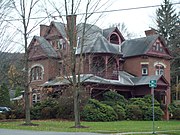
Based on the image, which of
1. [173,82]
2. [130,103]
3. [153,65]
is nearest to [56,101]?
[130,103]

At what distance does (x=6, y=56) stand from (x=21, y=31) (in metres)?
5.67

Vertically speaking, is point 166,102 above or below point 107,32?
below

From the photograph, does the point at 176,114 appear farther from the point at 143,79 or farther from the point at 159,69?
the point at 159,69

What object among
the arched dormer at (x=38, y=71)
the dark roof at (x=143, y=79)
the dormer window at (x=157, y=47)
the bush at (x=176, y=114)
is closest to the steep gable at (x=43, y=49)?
the arched dormer at (x=38, y=71)

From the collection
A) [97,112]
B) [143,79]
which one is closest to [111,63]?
[143,79]

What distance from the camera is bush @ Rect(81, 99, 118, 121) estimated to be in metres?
40.4

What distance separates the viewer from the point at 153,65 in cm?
5462

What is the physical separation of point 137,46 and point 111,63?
258 inches

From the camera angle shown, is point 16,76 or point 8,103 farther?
point 8,103

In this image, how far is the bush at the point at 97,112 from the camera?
132ft

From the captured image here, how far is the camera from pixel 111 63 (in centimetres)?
5081

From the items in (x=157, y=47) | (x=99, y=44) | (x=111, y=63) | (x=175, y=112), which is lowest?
(x=175, y=112)

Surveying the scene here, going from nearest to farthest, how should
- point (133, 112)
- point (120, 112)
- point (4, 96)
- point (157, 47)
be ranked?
point (120, 112) < point (133, 112) < point (157, 47) < point (4, 96)

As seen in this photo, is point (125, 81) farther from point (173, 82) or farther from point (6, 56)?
point (173, 82)
